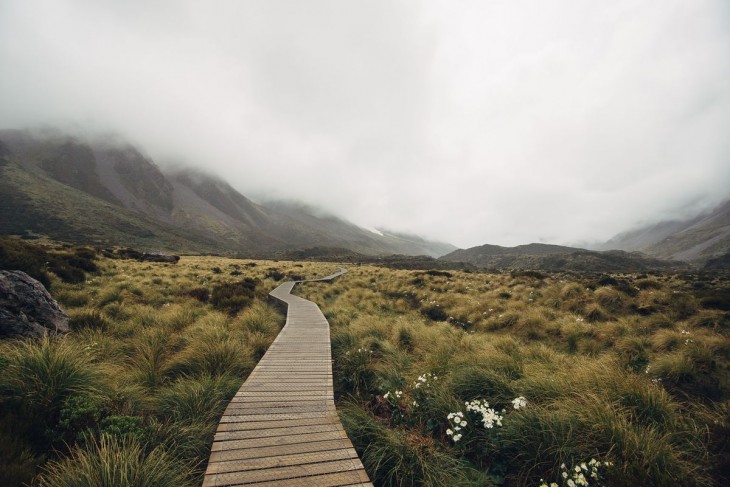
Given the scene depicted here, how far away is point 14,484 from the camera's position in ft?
10.6

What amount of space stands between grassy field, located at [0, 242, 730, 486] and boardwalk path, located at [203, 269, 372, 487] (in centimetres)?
39

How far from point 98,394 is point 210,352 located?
8.24 feet

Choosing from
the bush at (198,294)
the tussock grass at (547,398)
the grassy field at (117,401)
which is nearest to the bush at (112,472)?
the grassy field at (117,401)

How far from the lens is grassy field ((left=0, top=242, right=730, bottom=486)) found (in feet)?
12.9

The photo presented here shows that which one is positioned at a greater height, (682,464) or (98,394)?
(682,464)

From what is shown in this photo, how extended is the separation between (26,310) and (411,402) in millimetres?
9886

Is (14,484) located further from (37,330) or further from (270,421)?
(37,330)

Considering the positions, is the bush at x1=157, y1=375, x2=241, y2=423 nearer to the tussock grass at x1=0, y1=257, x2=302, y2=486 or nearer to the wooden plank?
the tussock grass at x1=0, y1=257, x2=302, y2=486

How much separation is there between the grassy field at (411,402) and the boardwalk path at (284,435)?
386 mm

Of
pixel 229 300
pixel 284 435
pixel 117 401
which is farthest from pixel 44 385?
pixel 229 300

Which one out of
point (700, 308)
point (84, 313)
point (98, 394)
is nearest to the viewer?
point (98, 394)

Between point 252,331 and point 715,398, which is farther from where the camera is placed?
point 252,331

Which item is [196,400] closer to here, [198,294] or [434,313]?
[198,294]

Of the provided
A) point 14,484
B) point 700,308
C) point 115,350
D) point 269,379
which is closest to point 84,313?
point 115,350
